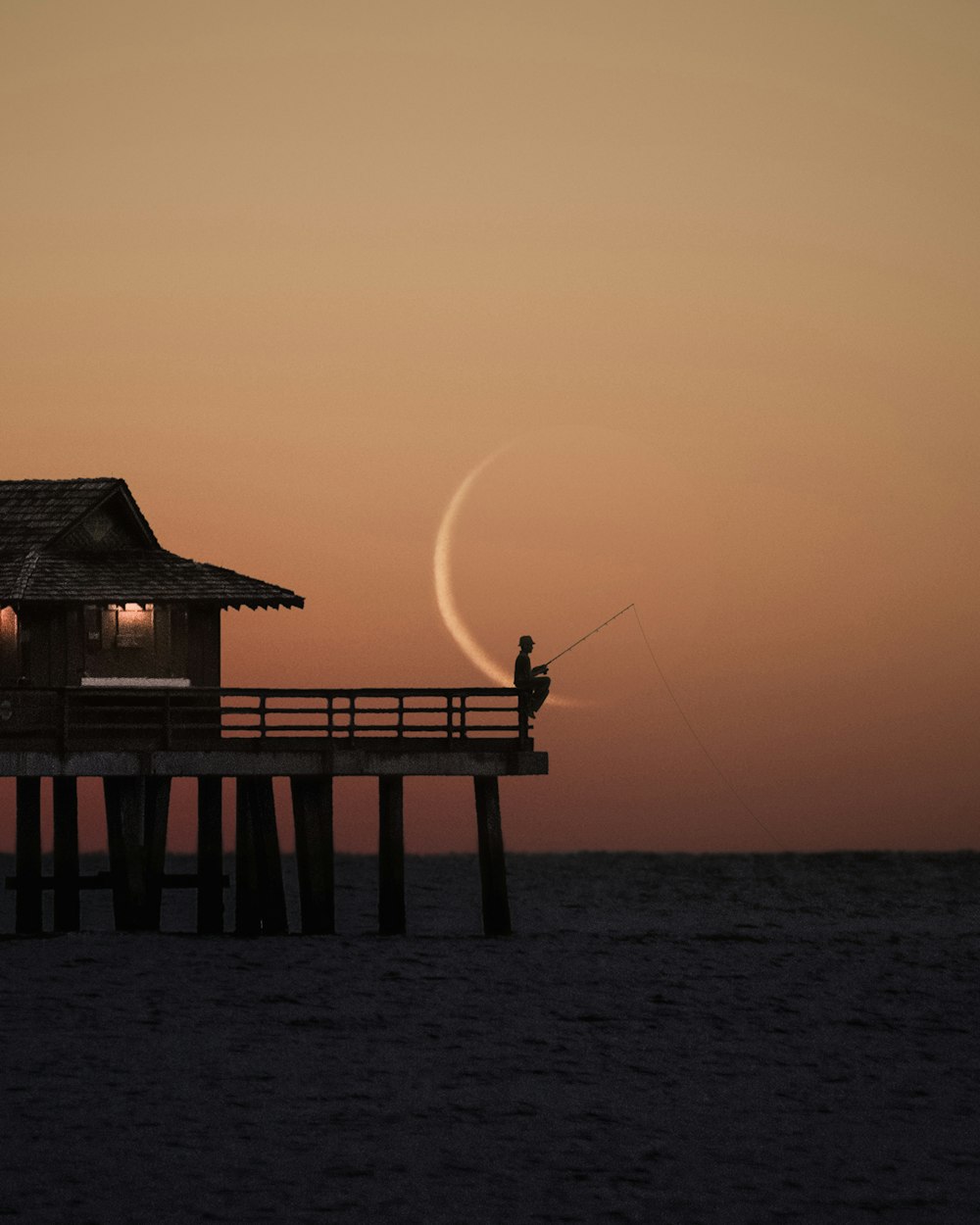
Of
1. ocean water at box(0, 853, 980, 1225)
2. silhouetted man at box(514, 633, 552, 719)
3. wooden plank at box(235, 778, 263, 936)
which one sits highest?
silhouetted man at box(514, 633, 552, 719)

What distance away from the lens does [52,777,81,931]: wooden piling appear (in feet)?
114

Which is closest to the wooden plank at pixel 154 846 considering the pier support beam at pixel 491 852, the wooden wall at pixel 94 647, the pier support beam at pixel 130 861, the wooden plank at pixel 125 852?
the pier support beam at pixel 130 861

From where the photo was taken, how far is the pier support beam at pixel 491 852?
32.9 m

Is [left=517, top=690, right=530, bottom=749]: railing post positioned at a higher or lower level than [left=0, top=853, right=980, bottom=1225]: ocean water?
higher

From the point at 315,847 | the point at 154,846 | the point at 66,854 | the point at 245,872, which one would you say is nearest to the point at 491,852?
the point at 315,847

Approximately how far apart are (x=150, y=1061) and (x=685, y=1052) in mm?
6627

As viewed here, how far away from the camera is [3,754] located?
3136 centimetres

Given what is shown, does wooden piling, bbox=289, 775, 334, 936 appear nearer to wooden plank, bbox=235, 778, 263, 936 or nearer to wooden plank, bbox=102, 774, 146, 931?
wooden plank, bbox=235, 778, 263, 936

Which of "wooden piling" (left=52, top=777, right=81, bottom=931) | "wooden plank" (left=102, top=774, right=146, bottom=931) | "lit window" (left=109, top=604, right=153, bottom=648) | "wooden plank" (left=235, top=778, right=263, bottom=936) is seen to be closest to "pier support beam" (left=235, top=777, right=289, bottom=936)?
"wooden plank" (left=235, top=778, right=263, bottom=936)

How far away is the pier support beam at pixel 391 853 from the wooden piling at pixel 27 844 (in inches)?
231

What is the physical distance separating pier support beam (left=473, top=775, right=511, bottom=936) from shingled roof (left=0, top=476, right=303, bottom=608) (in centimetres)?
438

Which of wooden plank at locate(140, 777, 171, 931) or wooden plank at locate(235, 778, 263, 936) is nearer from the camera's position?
wooden plank at locate(140, 777, 171, 931)

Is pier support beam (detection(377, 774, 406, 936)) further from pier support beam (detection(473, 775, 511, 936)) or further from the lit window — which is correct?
the lit window

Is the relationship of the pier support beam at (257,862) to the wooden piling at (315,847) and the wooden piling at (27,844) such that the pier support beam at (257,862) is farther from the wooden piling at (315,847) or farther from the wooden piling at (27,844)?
the wooden piling at (27,844)
